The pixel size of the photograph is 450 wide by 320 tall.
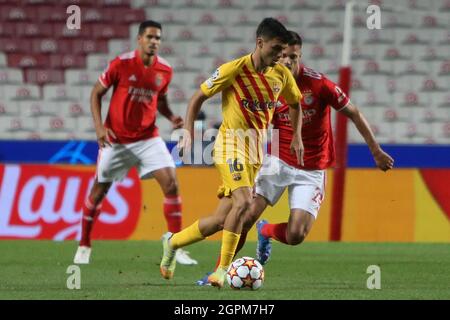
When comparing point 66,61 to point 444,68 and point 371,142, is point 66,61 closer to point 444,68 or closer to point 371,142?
point 444,68

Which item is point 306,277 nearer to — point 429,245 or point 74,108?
point 429,245

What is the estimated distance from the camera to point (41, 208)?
11.8 meters

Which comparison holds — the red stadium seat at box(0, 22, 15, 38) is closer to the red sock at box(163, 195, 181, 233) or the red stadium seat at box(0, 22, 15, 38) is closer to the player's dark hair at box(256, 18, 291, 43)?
the red sock at box(163, 195, 181, 233)

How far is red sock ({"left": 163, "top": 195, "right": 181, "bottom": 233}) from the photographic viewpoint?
30.0 feet

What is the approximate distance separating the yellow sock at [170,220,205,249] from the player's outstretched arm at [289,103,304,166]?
899 mm

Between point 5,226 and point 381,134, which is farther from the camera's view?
point 381,134

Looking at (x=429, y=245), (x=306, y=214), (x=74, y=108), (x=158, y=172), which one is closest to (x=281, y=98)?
(x=306, y=214)

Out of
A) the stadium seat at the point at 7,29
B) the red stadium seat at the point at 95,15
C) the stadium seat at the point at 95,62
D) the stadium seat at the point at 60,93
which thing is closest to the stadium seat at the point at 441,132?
the stadium seat at the point at 95,62

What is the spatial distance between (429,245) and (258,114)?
16.8ft

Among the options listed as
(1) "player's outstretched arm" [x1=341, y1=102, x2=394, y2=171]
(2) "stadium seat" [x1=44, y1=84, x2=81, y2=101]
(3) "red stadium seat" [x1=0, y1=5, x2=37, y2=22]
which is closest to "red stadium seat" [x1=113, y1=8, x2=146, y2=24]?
(3) "red stadium seat" [x1=0, y1=5, x2=37, y2=22]

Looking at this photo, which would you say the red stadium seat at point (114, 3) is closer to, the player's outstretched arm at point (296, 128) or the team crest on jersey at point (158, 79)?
the team crest on jersey at point (158, 79)

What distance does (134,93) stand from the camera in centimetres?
917

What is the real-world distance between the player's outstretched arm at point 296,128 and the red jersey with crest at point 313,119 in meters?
0.46

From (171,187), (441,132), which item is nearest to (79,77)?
(441,132)
